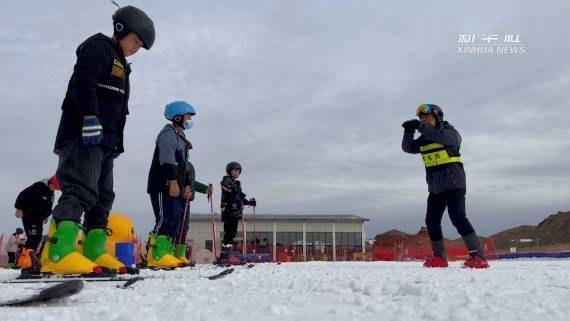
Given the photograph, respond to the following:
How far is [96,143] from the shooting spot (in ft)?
11.4

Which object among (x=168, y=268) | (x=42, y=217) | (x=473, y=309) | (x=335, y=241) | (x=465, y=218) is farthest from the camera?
(x=335, y=241)

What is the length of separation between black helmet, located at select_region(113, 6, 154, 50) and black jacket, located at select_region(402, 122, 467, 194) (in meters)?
3.36

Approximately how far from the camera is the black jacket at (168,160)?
5.65 m

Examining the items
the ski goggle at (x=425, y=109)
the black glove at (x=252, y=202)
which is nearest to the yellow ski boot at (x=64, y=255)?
the ski goggle at (x=425, y=109)

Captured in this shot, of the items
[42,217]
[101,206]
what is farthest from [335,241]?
[101,206]

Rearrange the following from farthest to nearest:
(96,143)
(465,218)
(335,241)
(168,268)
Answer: (335,241)
(168,268)
(465,218)
(96,143)

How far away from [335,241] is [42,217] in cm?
3576

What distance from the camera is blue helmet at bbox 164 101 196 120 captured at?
631 centimetres

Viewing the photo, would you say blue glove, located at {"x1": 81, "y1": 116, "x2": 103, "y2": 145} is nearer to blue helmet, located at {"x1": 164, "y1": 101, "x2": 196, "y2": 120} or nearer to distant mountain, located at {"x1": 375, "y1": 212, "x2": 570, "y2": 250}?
blue helmet, located at {"x1": 164, "y1": 101, "x2": 196, "y2": 120}

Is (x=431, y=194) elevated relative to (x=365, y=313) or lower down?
elevated

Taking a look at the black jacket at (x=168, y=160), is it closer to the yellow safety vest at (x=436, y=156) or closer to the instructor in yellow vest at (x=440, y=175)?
the instructor in yellow vest at (x=440, y=175)

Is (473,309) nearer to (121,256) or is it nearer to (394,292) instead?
(394,292)

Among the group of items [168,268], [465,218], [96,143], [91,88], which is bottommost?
[168,268]

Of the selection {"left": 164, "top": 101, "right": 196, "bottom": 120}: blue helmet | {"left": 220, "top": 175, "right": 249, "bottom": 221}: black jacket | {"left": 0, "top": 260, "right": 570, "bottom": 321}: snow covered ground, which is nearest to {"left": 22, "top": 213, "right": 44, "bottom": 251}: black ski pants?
{"left": 220, "top": 175, "right": 249, "bottom": 221}: black jacket
